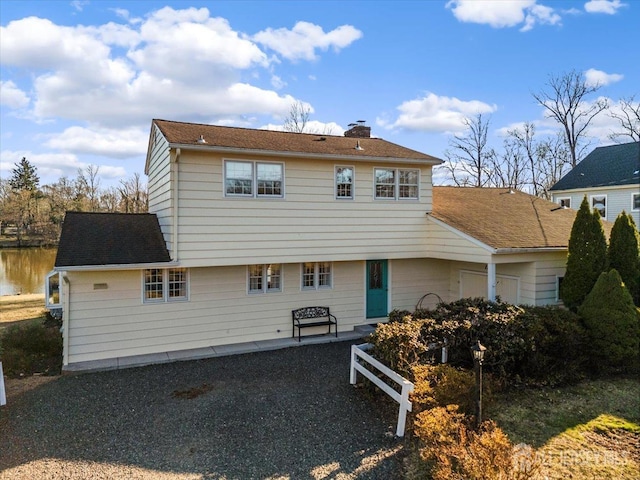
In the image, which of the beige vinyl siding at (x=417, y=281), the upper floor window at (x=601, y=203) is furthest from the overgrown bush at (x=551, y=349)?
the upper floor window at (x=601, y=203)

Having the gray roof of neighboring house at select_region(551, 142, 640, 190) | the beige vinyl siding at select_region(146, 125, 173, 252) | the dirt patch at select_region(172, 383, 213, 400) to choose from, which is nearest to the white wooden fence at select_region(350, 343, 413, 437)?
the dirt patch at select_region(172, 383, 213, 400)

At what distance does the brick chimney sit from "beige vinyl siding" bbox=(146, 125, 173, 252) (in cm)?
661

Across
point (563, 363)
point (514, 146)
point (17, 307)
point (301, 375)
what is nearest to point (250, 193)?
point (301, 375)

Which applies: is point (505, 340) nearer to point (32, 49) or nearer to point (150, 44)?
point (150, 44)

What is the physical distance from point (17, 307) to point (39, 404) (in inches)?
516

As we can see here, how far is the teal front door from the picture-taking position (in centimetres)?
1191

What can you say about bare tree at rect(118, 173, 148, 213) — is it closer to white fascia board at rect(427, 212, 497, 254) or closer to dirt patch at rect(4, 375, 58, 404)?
dirt patch at rect(4, 375, 58, 404)

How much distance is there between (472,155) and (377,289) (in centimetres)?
2647

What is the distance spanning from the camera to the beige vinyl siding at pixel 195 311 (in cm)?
883

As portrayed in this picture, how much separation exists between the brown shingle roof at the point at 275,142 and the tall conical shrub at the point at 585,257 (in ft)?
13.3

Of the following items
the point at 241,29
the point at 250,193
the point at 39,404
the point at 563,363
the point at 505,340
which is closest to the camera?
the point at 39,404

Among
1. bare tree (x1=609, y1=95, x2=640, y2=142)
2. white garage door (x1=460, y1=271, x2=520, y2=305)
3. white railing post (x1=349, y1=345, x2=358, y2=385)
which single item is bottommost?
white railing post (x1=349, y1=345, x2=358, y2=385)

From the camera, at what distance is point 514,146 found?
115ft

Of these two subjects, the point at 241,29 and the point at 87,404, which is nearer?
the point at 87,404
